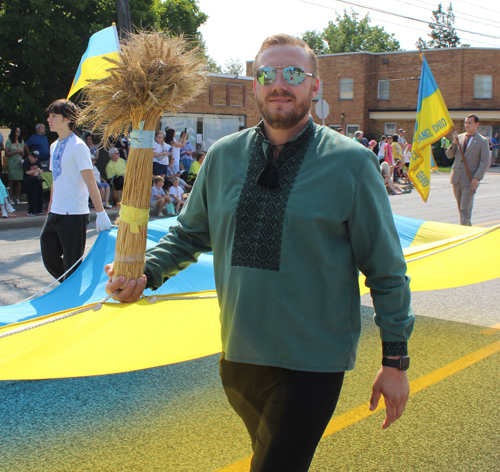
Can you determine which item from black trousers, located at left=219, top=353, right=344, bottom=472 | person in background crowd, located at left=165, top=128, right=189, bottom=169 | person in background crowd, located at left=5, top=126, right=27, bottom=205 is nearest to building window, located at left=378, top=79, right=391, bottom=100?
person in background crowd, located at left=165, top=128, right=189, bottom=169

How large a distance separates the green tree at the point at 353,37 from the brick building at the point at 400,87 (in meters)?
33.3

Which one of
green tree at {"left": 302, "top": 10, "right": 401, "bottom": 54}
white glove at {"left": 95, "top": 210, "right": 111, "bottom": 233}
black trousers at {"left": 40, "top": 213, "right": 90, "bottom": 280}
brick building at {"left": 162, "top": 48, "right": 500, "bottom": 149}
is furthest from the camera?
green tree at {"left": 302, "top": 10, "right": 401, "bottom": 54}

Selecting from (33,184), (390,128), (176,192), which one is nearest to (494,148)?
(390,128)

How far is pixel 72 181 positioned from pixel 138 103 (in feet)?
9.74

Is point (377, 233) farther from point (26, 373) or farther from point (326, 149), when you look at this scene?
point (26, 373)

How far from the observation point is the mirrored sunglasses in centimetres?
192

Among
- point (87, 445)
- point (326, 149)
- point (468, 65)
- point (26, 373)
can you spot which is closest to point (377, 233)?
point (326, 149)

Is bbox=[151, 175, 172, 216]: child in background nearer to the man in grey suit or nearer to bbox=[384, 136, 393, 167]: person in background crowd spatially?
the man in grey suit

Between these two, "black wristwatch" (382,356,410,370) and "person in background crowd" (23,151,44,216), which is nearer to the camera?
"black wristwatch" (382,356,410,370)

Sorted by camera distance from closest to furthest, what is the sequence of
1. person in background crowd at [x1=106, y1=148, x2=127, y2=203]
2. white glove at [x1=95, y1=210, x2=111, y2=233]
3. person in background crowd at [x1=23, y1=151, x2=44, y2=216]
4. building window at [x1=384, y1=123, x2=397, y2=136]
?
white glove at [x1=95, y1=210, x2=111, y2=233], person in background crowd at [x1=23, y1=151, x2=44, y2=216], person in background crowd at [x1=106, y1=148, x2=127, y2=203], building window at [x1=384, y1=123, x2=397, y2=136]

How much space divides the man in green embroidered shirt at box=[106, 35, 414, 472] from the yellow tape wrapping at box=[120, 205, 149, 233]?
1.38 ft

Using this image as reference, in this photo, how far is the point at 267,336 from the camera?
1823 mm

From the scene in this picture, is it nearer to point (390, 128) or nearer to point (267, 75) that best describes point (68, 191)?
point (267, 75)

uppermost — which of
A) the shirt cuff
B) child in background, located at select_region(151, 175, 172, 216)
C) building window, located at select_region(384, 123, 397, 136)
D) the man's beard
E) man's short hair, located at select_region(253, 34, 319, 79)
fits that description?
building window, located at select_region(384, 123, 397, 136)
